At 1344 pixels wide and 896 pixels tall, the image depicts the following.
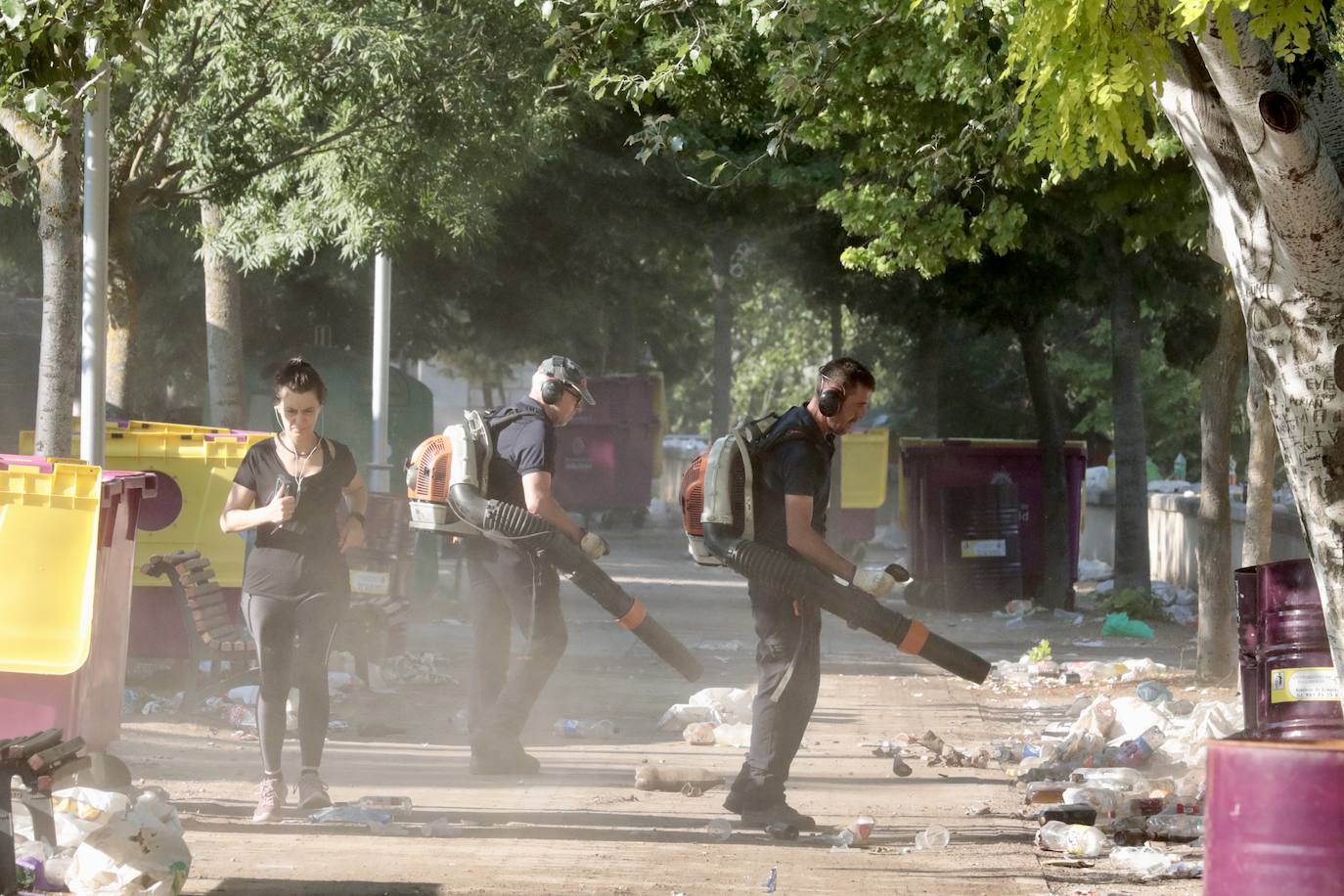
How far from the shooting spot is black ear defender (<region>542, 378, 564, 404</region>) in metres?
7.63

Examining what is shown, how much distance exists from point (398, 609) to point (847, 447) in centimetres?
1310

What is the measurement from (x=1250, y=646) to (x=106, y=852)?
4381 mm

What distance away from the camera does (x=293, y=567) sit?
648 cm

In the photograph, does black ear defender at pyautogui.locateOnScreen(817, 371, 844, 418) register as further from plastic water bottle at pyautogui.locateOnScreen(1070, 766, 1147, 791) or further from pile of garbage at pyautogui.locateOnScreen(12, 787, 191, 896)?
pile of garbage at pyautogui.locateOnScreen(12, 787, 191, 896)

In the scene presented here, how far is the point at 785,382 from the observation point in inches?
2657

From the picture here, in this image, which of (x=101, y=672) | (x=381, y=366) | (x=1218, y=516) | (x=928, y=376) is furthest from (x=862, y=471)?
(x=101, y=672)

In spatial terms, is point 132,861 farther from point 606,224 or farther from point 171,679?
point 606,224

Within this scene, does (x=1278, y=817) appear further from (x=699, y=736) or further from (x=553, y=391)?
(x=699, y=736)

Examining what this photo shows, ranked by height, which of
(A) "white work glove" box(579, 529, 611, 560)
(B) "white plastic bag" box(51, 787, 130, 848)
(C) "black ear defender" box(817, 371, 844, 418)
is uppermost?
(C) "black ear defender" box(817, 371, 844, 418)

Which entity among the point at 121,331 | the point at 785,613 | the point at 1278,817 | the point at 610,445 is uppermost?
the point at 610,445

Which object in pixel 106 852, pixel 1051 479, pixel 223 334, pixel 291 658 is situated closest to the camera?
pixel 106 852

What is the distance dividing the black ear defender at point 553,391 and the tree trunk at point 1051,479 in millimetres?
10109

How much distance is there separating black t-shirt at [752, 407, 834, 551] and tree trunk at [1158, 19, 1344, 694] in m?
2.23

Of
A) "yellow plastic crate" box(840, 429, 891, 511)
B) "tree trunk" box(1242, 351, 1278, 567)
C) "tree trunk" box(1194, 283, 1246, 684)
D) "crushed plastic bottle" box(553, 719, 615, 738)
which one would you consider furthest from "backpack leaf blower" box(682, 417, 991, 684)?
"yellow plastic crate" box(840, 429, 891, 511)
